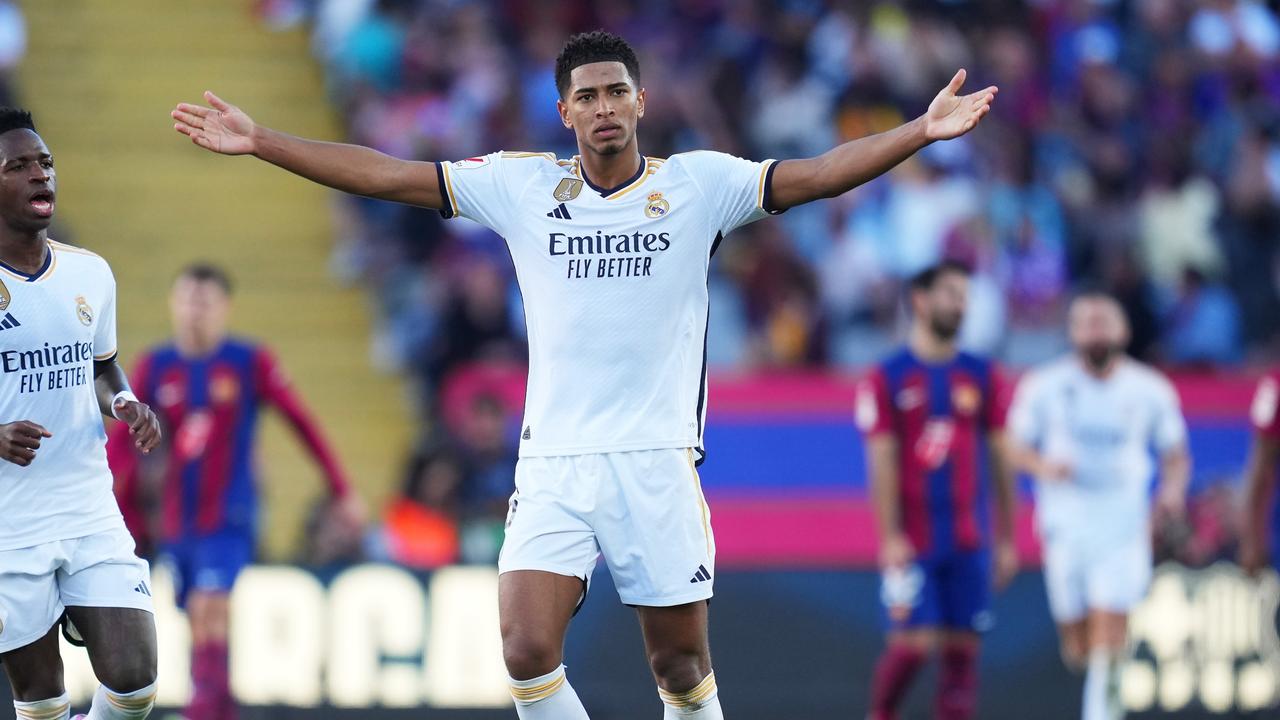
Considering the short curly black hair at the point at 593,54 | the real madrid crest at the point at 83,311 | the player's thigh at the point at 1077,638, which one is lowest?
the player's thigh at the point at 1077,638

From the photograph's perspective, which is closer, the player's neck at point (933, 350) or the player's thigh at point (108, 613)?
the player's thigh at point (108, 613)

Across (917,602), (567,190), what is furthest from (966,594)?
(567,190)

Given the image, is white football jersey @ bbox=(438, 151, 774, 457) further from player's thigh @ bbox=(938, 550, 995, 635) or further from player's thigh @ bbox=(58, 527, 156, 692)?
player's thigh @ bbox=(938, 550, 995, 635)

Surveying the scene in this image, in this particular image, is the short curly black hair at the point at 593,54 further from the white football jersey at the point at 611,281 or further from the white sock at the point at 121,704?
the white sock at the point at 121,704

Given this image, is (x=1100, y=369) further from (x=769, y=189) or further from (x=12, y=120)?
(x=12, y=120)

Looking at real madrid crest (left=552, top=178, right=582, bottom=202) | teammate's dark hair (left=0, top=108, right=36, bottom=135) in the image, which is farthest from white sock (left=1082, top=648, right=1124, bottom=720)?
teammate's dark hair (left=0, top=108, right=36, bottom=135)

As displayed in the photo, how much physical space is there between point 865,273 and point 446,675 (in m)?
5.03

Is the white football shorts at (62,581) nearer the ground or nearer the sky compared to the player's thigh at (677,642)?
nearer the sky

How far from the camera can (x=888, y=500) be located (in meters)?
10.2

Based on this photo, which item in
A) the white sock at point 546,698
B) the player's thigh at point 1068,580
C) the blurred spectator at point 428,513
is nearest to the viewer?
the white sock at point 546,698

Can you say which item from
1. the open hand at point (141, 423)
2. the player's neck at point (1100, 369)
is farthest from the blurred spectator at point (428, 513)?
the open hand at point (141, 423)

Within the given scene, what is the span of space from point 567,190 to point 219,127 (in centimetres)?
123

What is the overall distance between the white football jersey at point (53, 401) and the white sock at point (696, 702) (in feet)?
7.12

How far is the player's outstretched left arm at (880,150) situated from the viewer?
6.36 m
